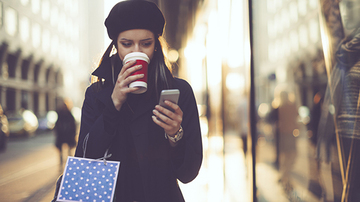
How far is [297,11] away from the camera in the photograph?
9.07ft

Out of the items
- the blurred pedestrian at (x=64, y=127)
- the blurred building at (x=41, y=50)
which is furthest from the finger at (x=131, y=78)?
the blurred pedestrian at (x=64, y=127)

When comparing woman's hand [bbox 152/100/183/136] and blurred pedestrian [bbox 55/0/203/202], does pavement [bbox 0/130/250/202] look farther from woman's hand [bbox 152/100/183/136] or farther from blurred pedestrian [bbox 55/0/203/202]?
woman's hand [bbox 152/100/183/136]

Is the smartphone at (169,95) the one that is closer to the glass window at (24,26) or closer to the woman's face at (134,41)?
the woman's face at (134,41)

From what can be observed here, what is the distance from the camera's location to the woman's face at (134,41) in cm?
103

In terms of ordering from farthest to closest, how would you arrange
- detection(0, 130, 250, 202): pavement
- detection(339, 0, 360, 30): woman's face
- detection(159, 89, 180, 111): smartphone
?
detection(0, 130, 250, 202): pavement
detection(339, 0, 360, 30): woman's face
detection(159, 89, 180, 111): smartphone

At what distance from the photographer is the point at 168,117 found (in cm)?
90

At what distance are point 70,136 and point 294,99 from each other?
4.77 meters

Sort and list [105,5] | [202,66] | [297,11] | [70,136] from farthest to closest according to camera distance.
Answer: [202,66], [70,136], [297,11], [105,5]

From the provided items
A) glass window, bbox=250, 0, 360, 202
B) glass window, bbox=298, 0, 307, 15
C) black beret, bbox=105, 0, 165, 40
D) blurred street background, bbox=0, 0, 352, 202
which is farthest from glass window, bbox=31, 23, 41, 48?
black beret, bbox=105, 0, 165, 40

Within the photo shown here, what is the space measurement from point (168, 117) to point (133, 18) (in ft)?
1.45

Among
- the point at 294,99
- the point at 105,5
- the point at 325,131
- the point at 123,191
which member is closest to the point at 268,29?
the point at 325,131

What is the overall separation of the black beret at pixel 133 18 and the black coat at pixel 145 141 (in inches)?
7.8

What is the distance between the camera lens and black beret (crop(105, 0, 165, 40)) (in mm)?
1033

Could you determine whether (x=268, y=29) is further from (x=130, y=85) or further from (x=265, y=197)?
(x=130, y=85)
